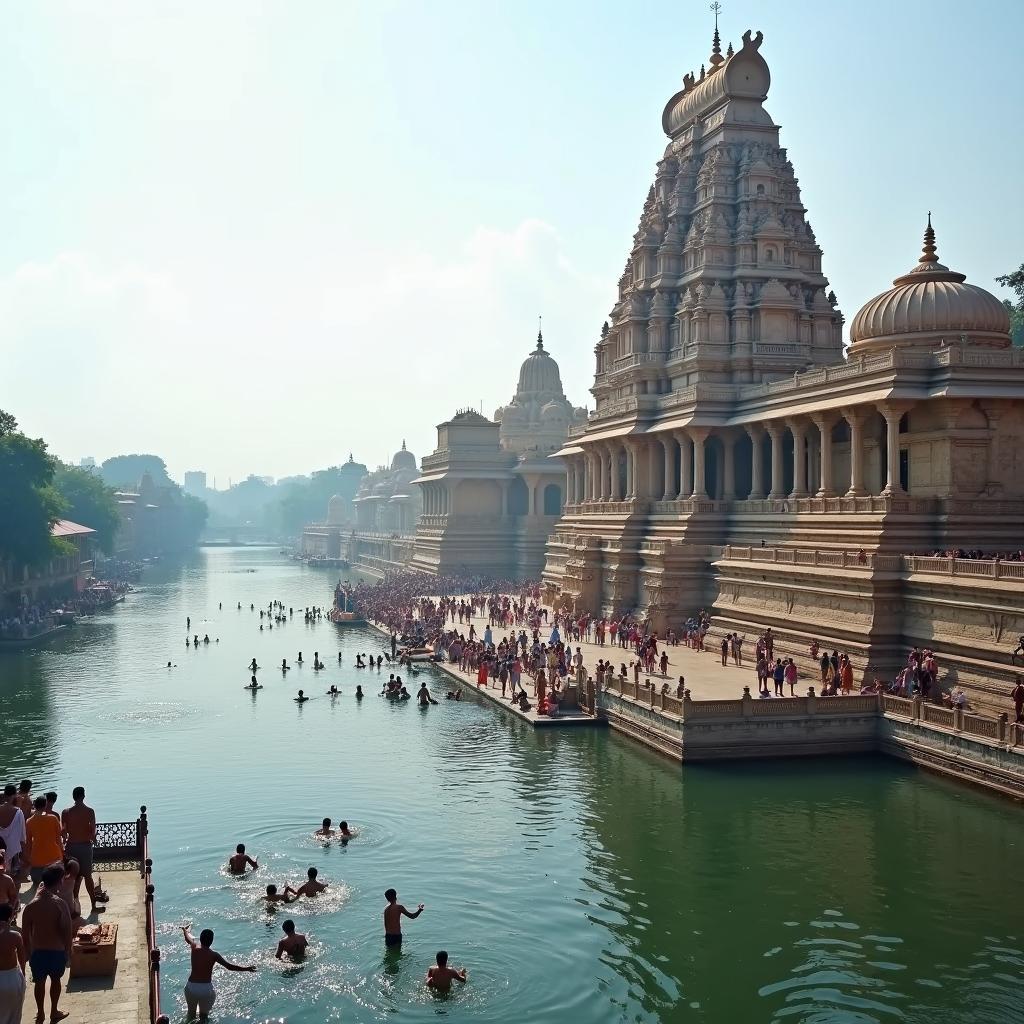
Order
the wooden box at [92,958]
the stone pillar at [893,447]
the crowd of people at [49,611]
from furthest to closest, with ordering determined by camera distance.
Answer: the crowd of people at [49,611]
the stone pillar at [893,447]
the wooden box at [92,958]

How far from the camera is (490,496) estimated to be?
84688 mm

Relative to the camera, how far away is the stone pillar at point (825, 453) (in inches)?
1511

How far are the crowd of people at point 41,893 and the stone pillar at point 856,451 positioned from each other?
26725 mm

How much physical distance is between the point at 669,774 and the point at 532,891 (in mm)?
8006

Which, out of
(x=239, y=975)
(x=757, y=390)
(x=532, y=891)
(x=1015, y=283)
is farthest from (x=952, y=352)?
(x=1015, y=283)

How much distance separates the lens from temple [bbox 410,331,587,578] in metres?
80.5

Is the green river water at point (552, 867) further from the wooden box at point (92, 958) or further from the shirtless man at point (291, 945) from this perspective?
the wooden box at point (92, 958)

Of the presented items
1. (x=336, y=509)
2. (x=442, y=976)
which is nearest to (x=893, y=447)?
(x=442, y=976)

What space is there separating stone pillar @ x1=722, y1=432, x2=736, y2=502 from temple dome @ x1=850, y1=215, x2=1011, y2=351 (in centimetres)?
832

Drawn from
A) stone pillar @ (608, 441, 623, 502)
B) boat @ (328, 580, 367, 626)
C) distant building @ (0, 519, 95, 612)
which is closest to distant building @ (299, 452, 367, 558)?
distant building @ (0, 519, 95, 612)

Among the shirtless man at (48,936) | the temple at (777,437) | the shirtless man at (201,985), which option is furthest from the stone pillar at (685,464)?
the shirtless man at (48,936)

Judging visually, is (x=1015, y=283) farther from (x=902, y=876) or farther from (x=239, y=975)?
(x=239, y=975)

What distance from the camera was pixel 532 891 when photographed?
18.8 m

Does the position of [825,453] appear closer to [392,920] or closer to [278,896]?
[278,896]
